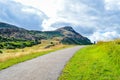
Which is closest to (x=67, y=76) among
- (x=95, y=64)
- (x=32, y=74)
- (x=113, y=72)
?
(x=32, y=74)

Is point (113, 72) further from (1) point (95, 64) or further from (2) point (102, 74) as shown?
(1) point (95, 64)

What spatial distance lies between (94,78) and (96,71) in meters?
2.32

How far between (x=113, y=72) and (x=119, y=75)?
1197 mm

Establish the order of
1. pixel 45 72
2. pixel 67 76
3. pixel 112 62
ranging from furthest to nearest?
pixel 112 62 < pixel 45 72 < pixel 67 76

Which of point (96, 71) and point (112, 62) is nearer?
point (96, 71)

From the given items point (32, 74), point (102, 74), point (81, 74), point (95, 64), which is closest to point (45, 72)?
point (32, 74)

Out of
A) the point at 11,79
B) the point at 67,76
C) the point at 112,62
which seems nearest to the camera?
the point at 11,79

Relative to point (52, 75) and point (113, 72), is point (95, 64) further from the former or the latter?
point (52, 75)

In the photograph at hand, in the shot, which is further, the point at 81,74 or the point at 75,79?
the point at 81,74

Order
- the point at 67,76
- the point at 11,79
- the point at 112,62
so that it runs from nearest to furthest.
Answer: the point at 11,79, the point at 67,76, the point at 112,62

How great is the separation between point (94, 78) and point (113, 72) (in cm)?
231

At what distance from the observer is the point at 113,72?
18812 millimetres

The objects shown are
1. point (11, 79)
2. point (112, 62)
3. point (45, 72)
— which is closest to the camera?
point (11, 79)

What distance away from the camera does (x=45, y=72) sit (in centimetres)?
1870
